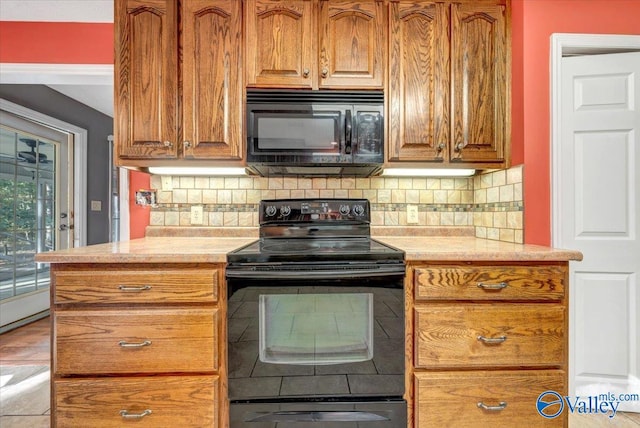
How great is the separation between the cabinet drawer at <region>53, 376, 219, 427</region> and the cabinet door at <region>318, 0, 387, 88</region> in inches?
61.1

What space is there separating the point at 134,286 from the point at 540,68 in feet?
7.18

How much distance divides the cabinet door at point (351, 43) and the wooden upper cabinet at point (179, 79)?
45 centimetres

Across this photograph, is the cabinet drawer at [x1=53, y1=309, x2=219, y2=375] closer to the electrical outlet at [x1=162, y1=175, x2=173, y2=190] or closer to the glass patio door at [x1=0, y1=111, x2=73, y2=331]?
the electrical outlet at [x1=162, y1=175, x2=173, y2=190]

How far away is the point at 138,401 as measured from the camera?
1326 mm

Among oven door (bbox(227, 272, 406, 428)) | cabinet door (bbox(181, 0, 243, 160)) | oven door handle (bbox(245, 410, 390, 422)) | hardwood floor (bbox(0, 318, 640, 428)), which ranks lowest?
hardwood floor (bbox(0, 318, 640, 428))

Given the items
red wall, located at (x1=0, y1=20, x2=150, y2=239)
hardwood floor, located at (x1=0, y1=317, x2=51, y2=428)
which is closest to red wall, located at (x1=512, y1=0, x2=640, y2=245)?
red wall, located at (x1=0, y1=20, x2=150, y2=239)

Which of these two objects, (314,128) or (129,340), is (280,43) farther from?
(129,340)

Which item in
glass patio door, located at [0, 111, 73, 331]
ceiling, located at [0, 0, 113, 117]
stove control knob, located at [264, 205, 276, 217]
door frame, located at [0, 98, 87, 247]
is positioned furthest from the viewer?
door frame, located at [0, 98, 87, 247]

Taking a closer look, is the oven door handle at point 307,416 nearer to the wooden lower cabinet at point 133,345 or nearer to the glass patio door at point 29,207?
the wooden lower cabinet at point 133,345

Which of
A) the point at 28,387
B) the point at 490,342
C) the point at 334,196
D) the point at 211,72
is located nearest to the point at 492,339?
the point at 490,342

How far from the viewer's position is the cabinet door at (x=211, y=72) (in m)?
1.69

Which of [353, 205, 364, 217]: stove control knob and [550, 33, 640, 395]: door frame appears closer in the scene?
[550, 33, 640, 395]: door frame

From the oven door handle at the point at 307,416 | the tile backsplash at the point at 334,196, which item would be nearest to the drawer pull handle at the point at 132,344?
the oven door handle at the point at 307,416

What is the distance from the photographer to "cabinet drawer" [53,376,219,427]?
1313mm
